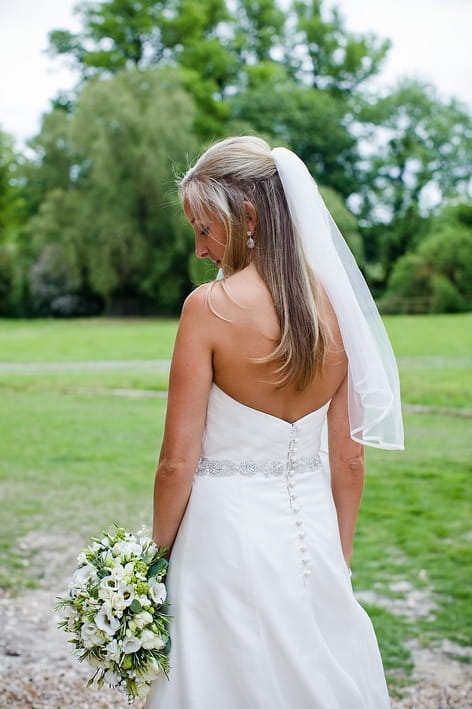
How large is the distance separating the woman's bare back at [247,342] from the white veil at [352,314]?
0.50ft

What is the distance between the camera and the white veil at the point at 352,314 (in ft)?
7.55

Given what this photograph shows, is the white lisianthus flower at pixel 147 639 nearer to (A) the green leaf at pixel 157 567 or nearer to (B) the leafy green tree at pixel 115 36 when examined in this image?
(A) the green leaf at pixel 157 567

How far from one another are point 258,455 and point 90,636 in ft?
2.28

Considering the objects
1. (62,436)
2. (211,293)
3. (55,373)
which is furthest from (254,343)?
(55,373)

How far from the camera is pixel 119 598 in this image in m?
2.12

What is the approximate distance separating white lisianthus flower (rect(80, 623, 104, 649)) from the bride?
0.74ft

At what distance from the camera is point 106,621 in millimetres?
2135

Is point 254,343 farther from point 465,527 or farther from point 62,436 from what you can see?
point 62,436

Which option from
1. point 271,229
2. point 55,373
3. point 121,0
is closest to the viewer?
point 271,229

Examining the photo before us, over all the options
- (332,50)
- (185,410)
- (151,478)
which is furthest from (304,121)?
(185,410)

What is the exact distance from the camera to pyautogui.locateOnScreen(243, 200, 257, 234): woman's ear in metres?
2.26

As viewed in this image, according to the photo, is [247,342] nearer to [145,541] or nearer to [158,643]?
[145,541]

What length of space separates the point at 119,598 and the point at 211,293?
Result: 0.88 meters

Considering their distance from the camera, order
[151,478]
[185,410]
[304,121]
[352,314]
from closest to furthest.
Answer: [185,410], [352,314], [151,478], [304,121]
